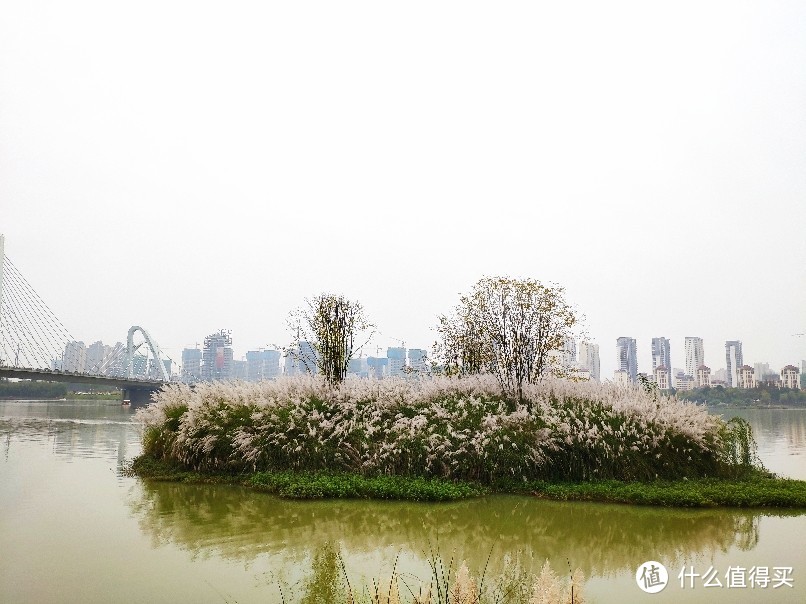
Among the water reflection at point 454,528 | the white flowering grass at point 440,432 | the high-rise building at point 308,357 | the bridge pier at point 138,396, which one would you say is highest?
the high-rise building at point 308,357

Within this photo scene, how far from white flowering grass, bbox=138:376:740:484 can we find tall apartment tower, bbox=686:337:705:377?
25965mm

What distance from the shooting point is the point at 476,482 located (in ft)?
29.2

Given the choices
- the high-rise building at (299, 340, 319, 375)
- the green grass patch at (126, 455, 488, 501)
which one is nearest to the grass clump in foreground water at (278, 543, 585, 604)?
the green grass patch at (126, 455, 488, 501)

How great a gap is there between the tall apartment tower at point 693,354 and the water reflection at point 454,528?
29.4m

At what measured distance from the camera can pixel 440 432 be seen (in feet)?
31.7

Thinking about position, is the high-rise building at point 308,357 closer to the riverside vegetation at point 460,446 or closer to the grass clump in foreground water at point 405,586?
the riverside vegetation at point 460,446

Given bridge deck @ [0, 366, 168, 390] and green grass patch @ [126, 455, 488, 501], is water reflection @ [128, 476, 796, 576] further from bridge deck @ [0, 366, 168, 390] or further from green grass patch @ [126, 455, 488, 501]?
bridge deck @ [0, 366, 168, 390]

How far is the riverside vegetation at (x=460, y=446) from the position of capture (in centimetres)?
850

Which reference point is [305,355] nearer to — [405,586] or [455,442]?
[455,442]

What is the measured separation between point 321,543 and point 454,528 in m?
1.50

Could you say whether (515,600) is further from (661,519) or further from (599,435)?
(599,435)

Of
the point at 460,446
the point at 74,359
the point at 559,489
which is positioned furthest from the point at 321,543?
the point at 74,359

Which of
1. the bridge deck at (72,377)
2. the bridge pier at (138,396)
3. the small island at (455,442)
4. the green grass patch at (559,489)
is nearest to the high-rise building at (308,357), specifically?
the small island at (455,442)

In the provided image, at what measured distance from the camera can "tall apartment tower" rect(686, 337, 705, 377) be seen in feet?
114
